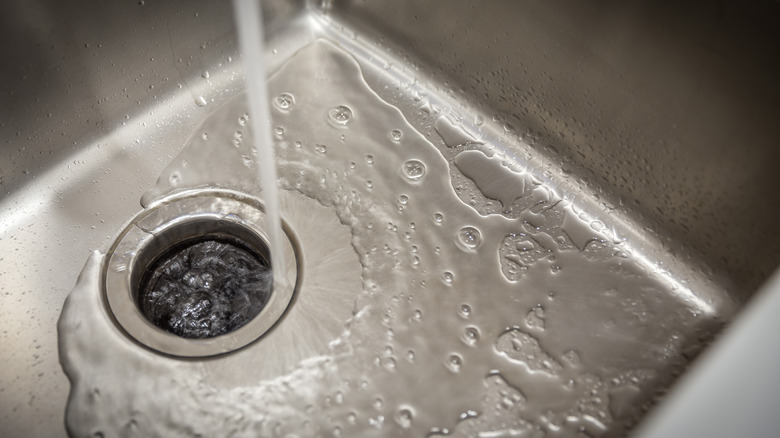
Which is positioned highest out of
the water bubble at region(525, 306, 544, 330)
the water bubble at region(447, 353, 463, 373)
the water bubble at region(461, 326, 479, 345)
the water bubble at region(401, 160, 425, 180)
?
the water bubble at region(401, 160, 425, 180)

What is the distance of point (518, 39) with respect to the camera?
0.73 meters

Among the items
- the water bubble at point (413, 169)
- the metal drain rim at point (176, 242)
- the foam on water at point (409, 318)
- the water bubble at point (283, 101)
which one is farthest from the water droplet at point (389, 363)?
the water bubble at point (283, 101)

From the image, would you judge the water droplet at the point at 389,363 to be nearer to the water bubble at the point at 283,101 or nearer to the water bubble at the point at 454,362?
the water bubble at the point at 454,362

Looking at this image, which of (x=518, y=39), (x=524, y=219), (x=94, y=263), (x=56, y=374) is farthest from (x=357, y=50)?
(x=56, y=374)

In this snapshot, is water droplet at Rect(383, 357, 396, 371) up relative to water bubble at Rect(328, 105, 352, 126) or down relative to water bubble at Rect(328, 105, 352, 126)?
down

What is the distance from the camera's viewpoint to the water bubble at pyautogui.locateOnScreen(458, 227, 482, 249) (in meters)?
0.71

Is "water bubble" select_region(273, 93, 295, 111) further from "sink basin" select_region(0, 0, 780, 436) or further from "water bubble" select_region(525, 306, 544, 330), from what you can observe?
"water bubble" select_region(525, 306, 544, 330)

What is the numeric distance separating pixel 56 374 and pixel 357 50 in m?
0.55

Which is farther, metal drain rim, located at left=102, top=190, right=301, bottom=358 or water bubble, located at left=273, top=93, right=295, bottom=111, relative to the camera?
water bubble, located at left=273, top=93, right=295, bottom=111

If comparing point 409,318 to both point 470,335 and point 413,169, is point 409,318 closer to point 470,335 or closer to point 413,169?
point 470,335

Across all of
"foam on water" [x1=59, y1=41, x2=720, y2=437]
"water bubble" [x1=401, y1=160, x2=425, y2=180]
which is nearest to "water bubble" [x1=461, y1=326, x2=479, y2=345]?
"foam on water" [x1=59, y1=41, x2=720, y2=437]

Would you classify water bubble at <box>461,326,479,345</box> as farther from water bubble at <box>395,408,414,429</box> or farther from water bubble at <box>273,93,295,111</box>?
water bubble at <box>273,93,295,111</box>

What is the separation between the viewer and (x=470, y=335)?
647 millimetres

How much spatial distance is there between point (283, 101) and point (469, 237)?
1.00 ft
